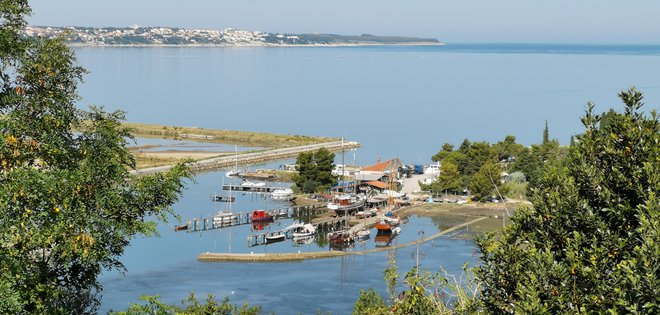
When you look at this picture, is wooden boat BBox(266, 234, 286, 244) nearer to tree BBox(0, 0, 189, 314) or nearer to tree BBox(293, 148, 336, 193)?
tree BBox(293, 148, 336, 193)

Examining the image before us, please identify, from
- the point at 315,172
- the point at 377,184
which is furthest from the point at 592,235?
the point at 377,184

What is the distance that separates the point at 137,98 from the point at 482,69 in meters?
69.4

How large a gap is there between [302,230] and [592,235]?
75.7 feet

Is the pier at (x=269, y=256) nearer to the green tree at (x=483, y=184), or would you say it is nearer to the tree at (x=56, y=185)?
the green tree at (x=483, y=184)

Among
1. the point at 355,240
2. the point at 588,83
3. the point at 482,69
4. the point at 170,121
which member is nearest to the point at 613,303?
the point at 355,240

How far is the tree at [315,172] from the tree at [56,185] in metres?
27.9

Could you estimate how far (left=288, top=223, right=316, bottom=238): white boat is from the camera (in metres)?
27.4

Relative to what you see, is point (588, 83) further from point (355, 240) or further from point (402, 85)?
point (355, 240)

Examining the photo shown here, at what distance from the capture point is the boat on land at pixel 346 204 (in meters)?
30.9

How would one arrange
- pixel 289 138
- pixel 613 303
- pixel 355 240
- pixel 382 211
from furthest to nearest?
pixel 289 138, pixel 382 211, pixel 355 240, pixel 613 303

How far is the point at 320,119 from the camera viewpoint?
64625 mm

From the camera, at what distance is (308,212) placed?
104ft

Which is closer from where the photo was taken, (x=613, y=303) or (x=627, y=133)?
(x=613, y=303)

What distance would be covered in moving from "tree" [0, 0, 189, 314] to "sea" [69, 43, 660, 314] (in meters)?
4.68
